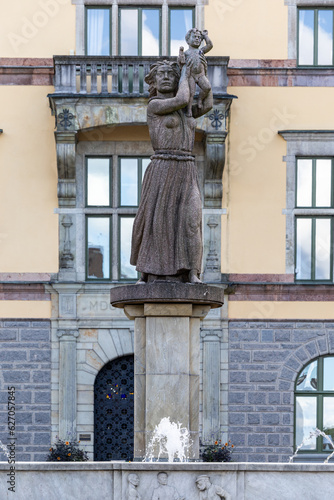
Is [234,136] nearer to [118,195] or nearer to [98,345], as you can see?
[118,195]

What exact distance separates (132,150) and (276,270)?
143 inches

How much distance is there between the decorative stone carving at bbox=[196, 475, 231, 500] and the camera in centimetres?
1093

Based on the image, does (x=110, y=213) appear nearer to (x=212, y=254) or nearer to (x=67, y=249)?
(x=67, y=249)

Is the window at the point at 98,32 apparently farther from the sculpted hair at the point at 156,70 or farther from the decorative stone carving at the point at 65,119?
the sculpted hair at the point at 156,70

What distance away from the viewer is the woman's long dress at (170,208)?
12.9 metres

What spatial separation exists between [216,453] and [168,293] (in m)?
9.03

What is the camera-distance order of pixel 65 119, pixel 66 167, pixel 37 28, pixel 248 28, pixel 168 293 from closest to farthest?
1. pixel 168 293
2. pixel 65 119
3. pixel 66 167
4. pixel 37 28
5. pixel 248 28

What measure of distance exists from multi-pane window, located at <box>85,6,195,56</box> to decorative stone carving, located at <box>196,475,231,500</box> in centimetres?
1293

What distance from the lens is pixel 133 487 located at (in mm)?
10953

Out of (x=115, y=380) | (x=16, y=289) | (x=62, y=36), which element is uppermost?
(x=62, y=36)

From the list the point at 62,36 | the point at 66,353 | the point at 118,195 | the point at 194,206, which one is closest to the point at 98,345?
the point at 66,353

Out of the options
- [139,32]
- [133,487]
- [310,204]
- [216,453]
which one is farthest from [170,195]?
[139,32]

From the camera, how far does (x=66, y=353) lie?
21.9 m

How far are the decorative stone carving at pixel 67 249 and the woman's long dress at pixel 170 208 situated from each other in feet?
29.3
